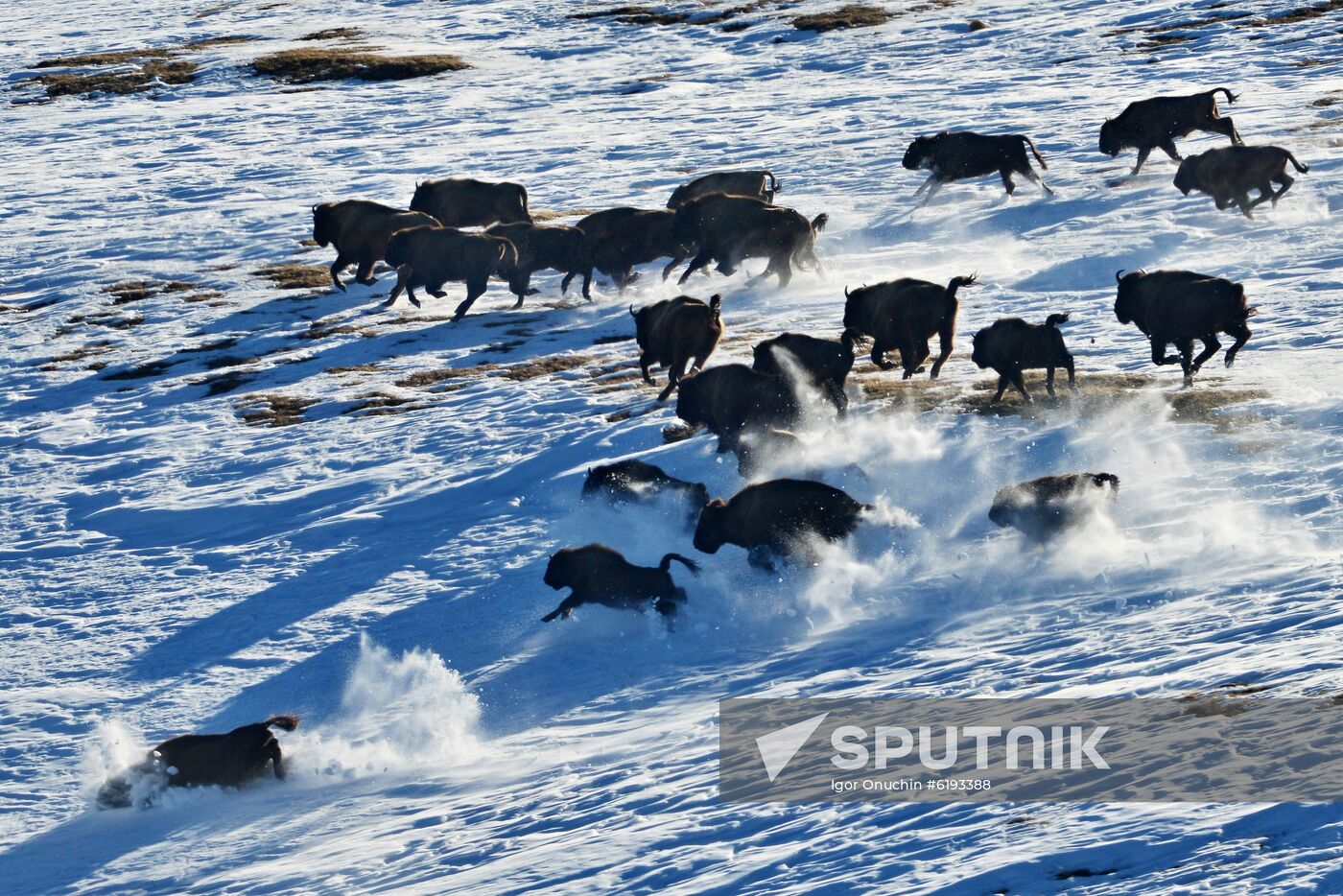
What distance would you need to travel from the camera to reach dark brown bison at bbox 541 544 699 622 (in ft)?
34.1

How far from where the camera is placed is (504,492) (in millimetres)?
12820

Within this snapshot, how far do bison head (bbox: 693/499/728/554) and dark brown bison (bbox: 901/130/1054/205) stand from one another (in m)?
12.2

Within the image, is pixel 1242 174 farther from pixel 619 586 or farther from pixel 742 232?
pixel 619 586

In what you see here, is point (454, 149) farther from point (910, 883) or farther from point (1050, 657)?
point (910, 883)

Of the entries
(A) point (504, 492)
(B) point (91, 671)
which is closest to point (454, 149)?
(A) point (504, 492)

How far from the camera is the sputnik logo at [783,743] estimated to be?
820 centimetres

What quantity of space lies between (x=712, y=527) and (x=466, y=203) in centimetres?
1146

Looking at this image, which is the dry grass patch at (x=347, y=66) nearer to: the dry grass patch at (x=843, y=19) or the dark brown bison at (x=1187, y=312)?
the dry grass patch at (x=843, y=19)

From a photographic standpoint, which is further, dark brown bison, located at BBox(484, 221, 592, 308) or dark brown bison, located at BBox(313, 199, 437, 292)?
dark brown bison, located at BBox(313, 199, 437, 292)

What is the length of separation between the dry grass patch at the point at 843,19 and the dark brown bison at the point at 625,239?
65.8 feet

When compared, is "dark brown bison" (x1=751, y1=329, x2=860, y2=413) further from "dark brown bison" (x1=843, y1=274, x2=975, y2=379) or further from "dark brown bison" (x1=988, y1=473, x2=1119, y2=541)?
"dark brown bison" (x1=988, y1=473, x2=1119, y2=541)

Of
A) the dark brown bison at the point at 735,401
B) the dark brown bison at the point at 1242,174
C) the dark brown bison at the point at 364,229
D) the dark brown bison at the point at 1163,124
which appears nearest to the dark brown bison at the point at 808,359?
the dark brown bison at the point at 735,401

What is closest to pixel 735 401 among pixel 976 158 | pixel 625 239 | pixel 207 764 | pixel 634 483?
pixel 634 483

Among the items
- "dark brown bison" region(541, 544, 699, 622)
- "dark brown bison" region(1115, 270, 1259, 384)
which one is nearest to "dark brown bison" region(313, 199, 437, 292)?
"dark brown bison" region(1115, 270, 1259, 384)
